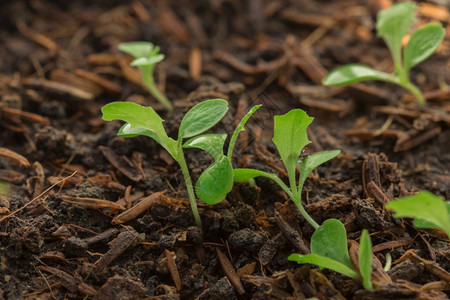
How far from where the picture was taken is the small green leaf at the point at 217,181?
4.47 ft

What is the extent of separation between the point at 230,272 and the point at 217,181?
295 millimetres

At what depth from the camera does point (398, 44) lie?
2035mm

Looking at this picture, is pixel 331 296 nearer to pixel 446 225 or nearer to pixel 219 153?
pixel 446 225

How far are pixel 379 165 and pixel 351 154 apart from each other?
131mm

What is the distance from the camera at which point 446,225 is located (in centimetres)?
126

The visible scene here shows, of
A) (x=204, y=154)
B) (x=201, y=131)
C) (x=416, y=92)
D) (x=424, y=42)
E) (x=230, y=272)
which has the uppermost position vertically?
(x=424, y=42)

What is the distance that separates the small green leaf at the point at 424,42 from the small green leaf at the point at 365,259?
98 cm

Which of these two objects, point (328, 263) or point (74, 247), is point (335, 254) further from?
point (74, 247)

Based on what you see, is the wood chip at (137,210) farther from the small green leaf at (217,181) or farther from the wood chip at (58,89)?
the wood chip at (58,89)

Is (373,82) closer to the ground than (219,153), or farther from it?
closer to the ground

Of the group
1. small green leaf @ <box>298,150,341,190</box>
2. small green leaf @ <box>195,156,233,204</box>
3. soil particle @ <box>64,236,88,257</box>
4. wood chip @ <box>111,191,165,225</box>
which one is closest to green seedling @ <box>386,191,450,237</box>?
small green leaf @ <box>298,150,341,190</box>

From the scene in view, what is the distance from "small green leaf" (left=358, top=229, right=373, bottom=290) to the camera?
4.05 ft

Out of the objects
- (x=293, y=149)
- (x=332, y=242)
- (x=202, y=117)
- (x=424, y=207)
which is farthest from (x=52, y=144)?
(x=424, y=207)

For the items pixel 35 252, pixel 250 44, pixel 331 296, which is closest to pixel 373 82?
pixel 250 44
